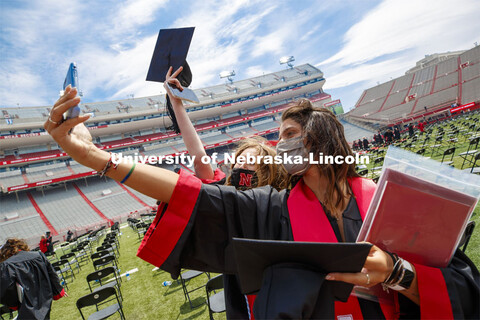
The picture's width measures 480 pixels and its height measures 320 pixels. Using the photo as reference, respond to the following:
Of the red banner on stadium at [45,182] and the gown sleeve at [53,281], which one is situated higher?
the red banner on stadium at [45,182]

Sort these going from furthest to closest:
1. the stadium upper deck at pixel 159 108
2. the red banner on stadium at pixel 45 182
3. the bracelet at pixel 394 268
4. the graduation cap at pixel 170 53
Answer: the stadium upper deck at pixel 159 108
the red banner on stadium at pixel 45 182
the graduation cap at pixel 170 53
the bracelet at pixel 394 268

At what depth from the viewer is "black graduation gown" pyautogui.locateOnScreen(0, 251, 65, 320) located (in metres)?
4.23

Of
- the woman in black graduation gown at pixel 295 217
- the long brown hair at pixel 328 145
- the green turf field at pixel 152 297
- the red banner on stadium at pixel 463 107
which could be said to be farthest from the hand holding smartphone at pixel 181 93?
the red banner on stadium at pixel 463 107

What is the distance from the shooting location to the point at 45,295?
4559 mm

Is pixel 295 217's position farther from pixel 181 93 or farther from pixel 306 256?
pixel 181 93

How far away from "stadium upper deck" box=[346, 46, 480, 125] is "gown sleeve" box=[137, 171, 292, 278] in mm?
40068

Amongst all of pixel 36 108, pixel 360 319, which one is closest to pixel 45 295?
pixel 360 319

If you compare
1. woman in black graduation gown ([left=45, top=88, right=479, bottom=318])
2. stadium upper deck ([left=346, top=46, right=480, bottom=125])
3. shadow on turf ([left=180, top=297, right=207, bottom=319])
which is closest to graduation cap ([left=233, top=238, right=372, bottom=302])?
woman in black graduation gown ([left=45, top=88, right=479, bottom=318])

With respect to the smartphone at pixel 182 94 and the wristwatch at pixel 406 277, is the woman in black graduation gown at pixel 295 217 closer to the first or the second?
the wristwatch at pixel 406 277

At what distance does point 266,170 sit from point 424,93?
50.1 m

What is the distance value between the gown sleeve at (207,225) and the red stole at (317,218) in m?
0.05

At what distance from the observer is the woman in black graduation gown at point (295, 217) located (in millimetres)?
987

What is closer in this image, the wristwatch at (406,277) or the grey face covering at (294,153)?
the wristwatch at (406,277)

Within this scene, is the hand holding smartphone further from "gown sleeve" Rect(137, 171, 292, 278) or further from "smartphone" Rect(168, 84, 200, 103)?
"gown sleeve" Rect(137, 171, 292, 278)
